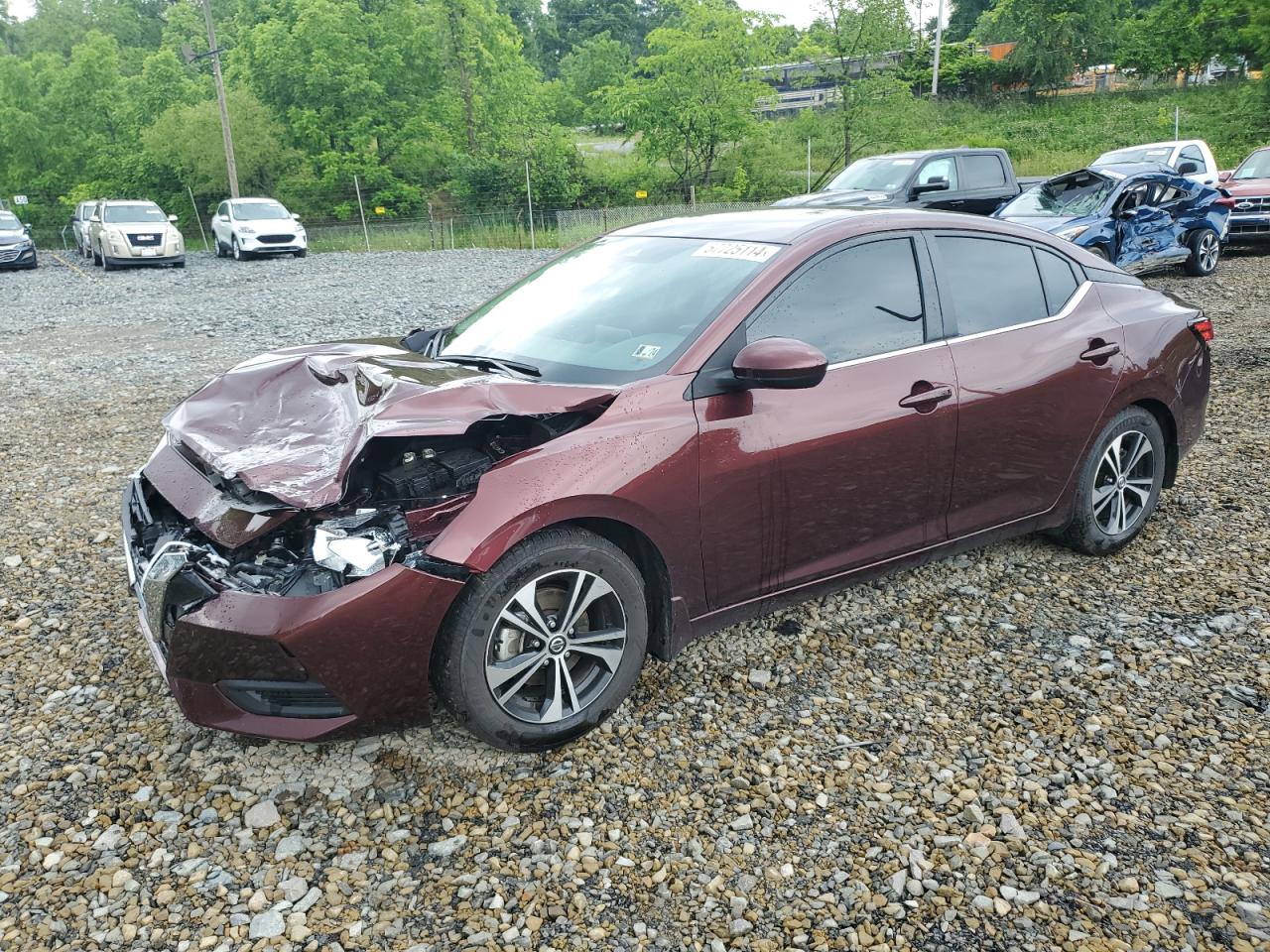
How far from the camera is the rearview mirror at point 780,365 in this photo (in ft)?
10.2

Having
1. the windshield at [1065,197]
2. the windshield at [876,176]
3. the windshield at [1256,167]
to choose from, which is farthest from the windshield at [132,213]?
the windshield at [1256,167]

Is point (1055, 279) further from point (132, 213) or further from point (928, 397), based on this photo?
point (132, 213)

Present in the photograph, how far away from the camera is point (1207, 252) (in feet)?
43.4

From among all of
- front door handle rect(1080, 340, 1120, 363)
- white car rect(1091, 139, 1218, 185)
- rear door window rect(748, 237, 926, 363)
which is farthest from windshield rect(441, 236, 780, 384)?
white car rect(1091, 139, 1218, 185)

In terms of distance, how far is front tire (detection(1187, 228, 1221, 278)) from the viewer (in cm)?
1298

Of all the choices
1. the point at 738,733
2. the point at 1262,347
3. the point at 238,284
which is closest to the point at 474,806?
the point at 738,733

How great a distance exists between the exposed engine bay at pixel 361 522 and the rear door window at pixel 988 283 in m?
1.73

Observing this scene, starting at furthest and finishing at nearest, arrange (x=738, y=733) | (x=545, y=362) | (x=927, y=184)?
(x=927, y=184)
(x=545, y=362)
(x=738, y=733)

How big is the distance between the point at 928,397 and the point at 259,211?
88.3ft

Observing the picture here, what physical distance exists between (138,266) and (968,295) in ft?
86.8

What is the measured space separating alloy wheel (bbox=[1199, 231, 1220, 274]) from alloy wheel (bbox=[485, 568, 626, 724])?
1308cm

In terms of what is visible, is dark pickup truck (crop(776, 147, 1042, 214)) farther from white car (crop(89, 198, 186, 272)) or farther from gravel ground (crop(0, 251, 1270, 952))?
white car (crop(89, 198, 186, 272))

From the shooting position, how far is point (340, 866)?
2686mm

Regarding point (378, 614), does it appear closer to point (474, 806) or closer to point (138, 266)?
point (474, 806)
